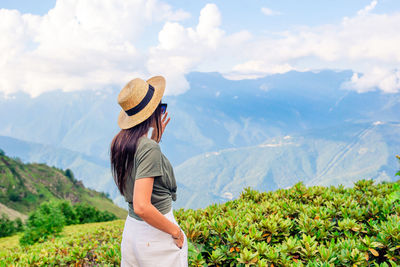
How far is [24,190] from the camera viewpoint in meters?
105

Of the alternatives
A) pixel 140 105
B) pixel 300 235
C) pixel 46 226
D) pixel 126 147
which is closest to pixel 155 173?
pixel 126 147

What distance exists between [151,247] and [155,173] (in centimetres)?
88

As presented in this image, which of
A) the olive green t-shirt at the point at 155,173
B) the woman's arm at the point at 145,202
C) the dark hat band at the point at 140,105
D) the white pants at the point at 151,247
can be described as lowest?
the white pants at the point at 151,247

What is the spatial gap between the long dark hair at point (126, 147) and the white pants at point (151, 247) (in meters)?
0.47

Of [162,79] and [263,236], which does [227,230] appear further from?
[162,79]

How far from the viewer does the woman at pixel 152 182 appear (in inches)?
124

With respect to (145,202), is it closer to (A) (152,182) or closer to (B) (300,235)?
(A) (152,182)

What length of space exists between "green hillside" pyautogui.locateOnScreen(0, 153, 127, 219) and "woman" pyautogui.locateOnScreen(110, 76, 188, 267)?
326ft

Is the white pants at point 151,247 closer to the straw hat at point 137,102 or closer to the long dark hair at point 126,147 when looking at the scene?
the long dark hair at point 126,147

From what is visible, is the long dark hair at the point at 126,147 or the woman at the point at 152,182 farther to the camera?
the long dark hair at the point at 126,147

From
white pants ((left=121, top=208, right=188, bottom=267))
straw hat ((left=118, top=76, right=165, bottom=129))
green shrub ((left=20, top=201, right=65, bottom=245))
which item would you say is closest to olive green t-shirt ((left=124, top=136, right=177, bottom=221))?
white pants ((left=121, top=208, right=188, bottom=267))

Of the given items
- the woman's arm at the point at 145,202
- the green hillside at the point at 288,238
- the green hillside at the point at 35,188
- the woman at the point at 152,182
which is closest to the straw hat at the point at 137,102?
the woman at the point at 152,182

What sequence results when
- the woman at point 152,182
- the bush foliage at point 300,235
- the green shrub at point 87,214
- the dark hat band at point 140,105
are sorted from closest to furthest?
the woman at point 152,182 < the dark hat band at point 140,105 < the bush foliage at point 300,235 < the green shrub at point 87,214

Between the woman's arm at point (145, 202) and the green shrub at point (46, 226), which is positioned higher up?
the green shrub at point (46, 226)
